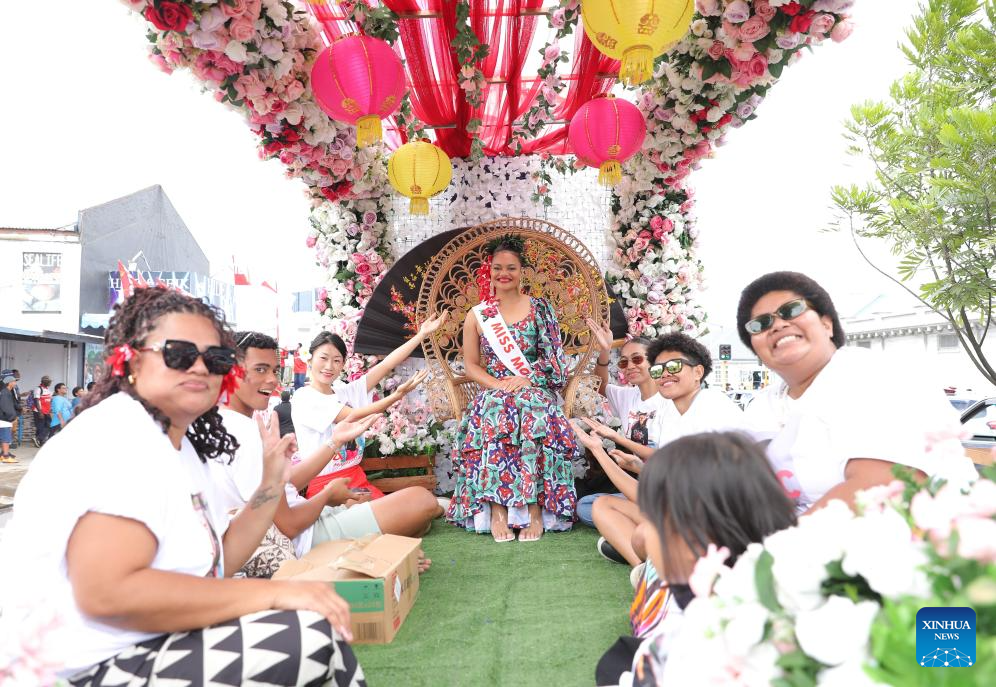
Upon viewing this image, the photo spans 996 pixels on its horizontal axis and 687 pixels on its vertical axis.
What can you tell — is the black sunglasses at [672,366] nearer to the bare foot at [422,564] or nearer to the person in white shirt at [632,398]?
the person in white shirt at [632,398]

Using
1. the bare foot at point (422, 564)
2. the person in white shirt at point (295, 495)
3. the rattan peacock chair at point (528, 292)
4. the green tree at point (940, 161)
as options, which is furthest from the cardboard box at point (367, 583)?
the green tree at point (940, 161)

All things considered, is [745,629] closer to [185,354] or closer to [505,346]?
[185,354]

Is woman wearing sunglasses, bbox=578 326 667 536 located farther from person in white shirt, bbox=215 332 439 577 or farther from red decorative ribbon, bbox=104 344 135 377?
red decorative ribbon, bbox=104 344 135 377

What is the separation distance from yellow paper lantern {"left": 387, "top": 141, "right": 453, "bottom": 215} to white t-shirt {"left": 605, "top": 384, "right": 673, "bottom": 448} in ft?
7.66

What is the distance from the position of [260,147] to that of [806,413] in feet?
14.8

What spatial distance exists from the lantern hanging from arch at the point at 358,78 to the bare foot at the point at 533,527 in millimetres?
2892

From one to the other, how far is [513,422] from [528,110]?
3.14 m

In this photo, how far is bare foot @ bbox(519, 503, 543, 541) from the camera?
4.30 meters

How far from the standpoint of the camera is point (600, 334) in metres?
5.03

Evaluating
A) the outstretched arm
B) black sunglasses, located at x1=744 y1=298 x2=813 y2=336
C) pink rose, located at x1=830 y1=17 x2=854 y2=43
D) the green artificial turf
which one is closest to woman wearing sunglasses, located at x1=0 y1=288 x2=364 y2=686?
the green artificial turf

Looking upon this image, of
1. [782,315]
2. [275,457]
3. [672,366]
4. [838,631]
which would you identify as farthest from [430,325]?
[838,631]

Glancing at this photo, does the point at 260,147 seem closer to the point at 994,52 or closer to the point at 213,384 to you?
the point at 213,384

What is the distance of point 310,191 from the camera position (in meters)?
5.92

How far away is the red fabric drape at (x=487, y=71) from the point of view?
15.0ft
